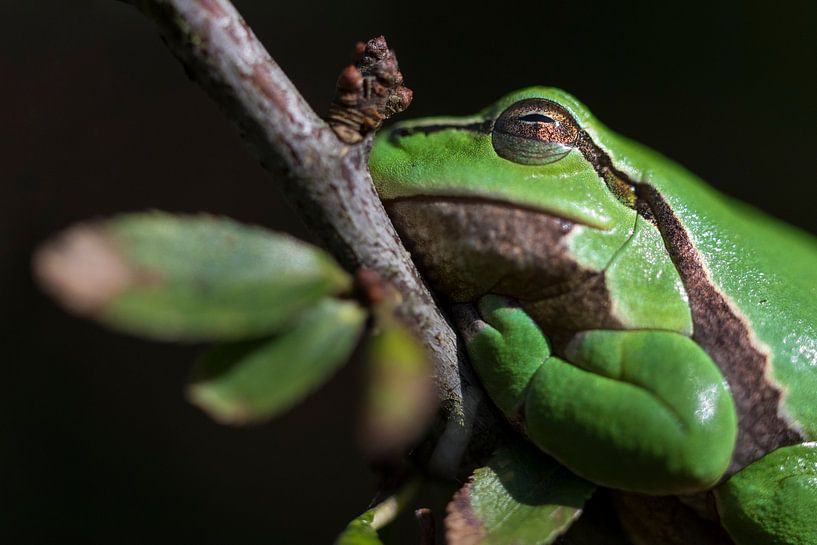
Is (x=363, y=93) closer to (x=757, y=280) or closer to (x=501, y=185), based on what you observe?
(x=501, y=185)

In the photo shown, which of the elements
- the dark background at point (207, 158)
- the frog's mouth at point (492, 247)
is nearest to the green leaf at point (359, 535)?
the frog's mouth at point (492, 247)

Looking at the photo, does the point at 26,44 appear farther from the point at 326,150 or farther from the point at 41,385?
the point at 326,150

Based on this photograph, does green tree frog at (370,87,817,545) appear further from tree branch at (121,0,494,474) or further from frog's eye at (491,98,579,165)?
tree branch at (121,0,494,474)

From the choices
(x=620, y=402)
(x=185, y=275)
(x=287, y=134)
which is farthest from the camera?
(x=620, y=402)

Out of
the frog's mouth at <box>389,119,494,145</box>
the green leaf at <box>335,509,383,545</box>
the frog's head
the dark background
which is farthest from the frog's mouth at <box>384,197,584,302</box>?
the dark background

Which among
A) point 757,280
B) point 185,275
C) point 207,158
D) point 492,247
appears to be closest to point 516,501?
point 492,247
